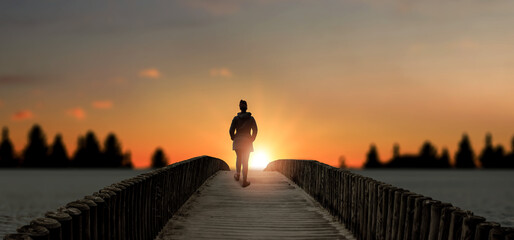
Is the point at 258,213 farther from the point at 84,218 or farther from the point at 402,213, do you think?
the point at 84,218

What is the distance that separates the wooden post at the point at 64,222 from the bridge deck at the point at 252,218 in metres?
4.42

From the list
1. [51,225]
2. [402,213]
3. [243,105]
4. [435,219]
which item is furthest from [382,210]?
[243,105]

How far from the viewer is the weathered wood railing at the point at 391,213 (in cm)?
639

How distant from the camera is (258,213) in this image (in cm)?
1338

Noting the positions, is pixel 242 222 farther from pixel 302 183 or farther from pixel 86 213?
pixel 302 183

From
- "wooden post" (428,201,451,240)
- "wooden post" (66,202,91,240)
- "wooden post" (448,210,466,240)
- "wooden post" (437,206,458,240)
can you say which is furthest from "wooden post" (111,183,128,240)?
"wooden post" (448,210,466,240)

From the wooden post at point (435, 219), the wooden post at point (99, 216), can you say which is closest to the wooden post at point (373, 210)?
the wooden post at point (435, 219)

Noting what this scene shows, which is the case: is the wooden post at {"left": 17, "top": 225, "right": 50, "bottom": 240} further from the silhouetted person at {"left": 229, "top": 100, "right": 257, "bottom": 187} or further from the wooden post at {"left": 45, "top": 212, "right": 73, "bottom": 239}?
the silhouetted person at {"left": 229, "top": 100, "right": 257, "bottom": 187}

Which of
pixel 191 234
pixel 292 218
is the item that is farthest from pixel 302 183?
pixel 191 234

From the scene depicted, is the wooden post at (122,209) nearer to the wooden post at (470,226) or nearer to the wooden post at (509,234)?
the wooden post at (470,226)

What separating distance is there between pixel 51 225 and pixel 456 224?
415 centimetres

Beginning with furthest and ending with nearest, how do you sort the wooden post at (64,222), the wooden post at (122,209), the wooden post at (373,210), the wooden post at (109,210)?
1. the wooden post at (373,210)
2. the wooden post at (122,209)
3. the wooden post at (109,210)
4. the wooden post at (64,222)

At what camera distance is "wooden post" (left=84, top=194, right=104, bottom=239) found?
7.42 meters

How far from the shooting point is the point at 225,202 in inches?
600
